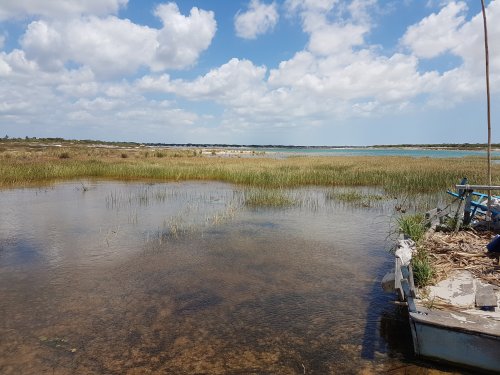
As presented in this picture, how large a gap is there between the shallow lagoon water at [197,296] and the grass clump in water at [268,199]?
107 inches

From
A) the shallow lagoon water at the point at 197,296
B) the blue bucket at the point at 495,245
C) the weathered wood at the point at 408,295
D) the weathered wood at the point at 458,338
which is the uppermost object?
the blue bucket at the point at 495,245

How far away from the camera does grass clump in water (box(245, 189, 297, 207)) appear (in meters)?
17.0

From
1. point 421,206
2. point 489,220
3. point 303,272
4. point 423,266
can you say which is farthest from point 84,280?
point 421,206

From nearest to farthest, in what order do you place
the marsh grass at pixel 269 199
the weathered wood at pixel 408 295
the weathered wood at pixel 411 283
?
1. the weathered wood at pixel 408 295
2. the weathered wood at pixel 411 283
3. the marsh grass at pixel 269 199

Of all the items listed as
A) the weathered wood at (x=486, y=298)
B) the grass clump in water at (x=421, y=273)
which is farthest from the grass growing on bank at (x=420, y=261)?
the weathered wood at (x=486, y=298)

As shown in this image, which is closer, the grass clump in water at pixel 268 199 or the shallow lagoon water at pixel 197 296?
the shallow lagoon water at pixel 197 296

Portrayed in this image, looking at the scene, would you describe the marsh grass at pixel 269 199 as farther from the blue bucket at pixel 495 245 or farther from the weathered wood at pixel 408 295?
the weathered wood at pixel 408 295

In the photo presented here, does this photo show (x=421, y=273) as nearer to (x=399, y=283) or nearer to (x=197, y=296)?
(x=399, y=283)

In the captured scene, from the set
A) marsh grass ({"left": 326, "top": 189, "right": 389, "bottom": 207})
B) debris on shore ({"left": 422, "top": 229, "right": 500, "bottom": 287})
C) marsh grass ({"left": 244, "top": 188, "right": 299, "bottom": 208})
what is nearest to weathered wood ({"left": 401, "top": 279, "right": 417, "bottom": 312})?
debris on shore ({"left": 422, "top": 229, "right": 500, "bottom": 287})

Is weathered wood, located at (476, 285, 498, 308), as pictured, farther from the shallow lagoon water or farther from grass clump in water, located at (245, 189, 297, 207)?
grass clump in water, located at (245, 189, 297, 207)

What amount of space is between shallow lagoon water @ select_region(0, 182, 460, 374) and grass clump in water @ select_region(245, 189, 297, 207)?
2.72 m

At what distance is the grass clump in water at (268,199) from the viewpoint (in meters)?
17.0

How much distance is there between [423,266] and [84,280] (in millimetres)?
6618

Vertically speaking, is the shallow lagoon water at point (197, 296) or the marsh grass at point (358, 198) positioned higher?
the marsh grass at point (358, 198)
